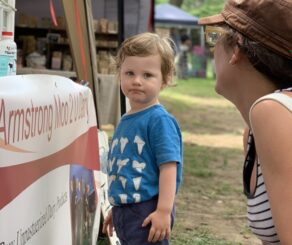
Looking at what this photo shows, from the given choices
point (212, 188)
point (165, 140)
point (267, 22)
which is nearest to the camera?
point (267, 22)

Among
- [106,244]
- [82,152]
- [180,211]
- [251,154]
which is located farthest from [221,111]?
[251,154]

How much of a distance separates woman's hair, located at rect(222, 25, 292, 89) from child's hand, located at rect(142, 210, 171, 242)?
3.28 ft

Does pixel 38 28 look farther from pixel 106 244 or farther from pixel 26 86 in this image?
pixel 26 86

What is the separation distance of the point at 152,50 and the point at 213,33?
84 cm

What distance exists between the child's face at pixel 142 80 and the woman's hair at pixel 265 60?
0.92m

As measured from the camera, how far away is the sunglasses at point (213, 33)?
1.64 meters

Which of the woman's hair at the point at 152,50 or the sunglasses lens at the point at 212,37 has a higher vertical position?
the sunglasses lens at the point at 212,37

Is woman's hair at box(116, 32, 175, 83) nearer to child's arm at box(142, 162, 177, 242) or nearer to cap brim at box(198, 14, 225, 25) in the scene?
child's arm at box(142, 162, 177, 242)

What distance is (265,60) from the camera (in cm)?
151

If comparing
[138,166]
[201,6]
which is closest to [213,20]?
[138,166]

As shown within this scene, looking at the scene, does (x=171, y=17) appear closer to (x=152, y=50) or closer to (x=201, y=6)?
(x=152, y=50)

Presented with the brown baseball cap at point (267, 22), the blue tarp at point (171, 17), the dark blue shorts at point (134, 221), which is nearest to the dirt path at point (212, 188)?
the dark blue shorts at point (134, 221)

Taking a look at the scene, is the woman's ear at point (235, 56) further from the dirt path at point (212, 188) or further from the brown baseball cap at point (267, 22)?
Answer: the dirt path at point (212, 188)

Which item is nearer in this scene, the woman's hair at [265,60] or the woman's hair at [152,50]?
the woman's hair at [265,60]
